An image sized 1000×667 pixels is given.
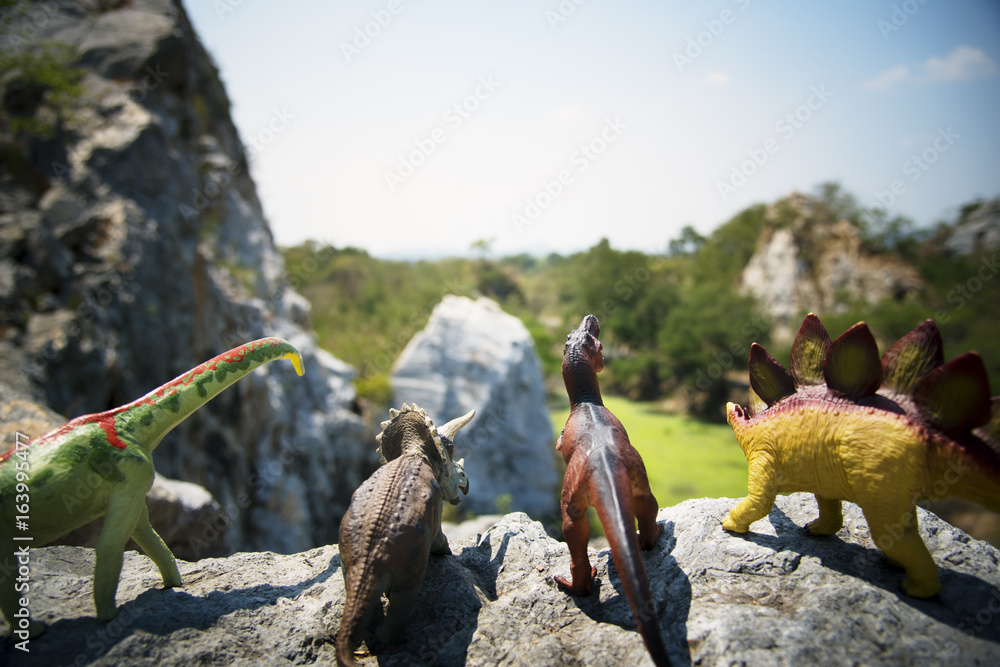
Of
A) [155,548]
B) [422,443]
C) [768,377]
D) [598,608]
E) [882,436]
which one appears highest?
[768,377]

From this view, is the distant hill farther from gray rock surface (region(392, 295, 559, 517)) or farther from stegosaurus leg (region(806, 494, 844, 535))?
stegosaurus leg (region(806, 494, 844, 535))

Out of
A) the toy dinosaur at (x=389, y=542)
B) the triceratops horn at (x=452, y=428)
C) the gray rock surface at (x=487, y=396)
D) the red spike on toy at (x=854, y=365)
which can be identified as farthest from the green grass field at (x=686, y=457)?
the toy dinosaur at (x=389, y=542)

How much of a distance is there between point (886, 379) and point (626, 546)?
5.01 ft

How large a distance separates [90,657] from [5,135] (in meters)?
8.62

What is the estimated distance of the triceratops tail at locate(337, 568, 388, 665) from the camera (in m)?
2.22

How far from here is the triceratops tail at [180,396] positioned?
2.70 m

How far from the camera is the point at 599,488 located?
7.92 ft

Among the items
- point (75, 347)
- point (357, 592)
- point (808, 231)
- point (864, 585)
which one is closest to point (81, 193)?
point (75, 347)

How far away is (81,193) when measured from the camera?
7395 millimetres

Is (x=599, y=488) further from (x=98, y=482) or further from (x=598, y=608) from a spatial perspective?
(x=98, y=482)

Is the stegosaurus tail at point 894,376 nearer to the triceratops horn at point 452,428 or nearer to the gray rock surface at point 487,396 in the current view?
the triceratops horn at point 452,428

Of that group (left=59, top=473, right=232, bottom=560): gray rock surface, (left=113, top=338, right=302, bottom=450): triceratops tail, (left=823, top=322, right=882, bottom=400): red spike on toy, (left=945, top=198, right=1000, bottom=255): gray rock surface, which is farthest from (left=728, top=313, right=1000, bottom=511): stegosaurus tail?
(left=945, top=198, right=1000, bottom=255): gray rock surface

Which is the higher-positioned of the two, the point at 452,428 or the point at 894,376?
the point at 894,376

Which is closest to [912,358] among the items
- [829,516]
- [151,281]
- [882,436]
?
[882,436]
